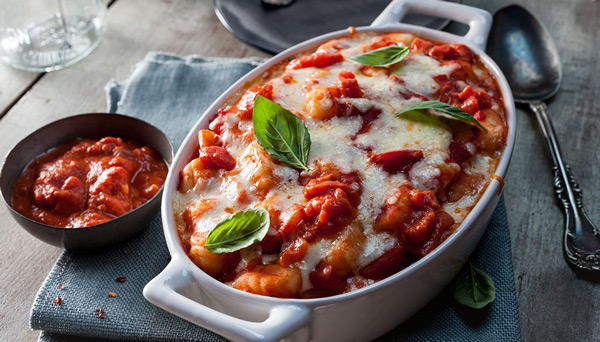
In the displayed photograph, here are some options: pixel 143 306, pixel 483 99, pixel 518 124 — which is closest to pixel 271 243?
pixel 143 306

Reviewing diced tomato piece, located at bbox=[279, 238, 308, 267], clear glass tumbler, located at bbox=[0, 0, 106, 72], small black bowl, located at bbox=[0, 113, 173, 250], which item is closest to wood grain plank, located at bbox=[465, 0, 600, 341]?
diced tomato piece, located at bbox=[279, 238, 308, 267]

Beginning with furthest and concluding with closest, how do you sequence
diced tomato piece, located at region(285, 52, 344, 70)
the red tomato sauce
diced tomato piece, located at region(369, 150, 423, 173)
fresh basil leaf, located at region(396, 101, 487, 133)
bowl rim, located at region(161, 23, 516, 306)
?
diced tomato piece, located at region(285, 52, 344, 70), the red tomato sauce, fresh basil leaf, located at region(396, 101, 487, 133), diced tomato piece, located at region(369, 150, 423, 173), bowl rim, located at region(161, 23, 516, 306)

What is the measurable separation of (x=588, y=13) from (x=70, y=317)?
357cm

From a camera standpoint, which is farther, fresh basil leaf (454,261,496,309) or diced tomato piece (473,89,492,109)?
diced tomato piece (473,89,492,109)

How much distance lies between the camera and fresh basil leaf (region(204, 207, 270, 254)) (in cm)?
208

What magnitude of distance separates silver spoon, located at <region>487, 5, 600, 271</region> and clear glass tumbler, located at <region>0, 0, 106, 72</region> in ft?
7.79

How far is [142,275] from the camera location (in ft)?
8.75

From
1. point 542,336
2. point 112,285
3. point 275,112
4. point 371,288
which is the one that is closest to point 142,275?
point 112,285

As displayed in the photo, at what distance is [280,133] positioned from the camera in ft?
7.64

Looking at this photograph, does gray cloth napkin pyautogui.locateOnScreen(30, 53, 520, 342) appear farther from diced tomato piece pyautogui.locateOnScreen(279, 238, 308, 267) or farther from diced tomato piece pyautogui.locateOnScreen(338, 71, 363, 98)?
diced tomato piece pyautogui.locateOnScreen(338, 71, 363, 98)

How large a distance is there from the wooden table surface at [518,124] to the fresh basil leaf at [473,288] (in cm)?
20

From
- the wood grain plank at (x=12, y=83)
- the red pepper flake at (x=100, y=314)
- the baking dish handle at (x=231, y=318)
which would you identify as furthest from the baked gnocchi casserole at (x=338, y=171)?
the wood grain plank at (x=12, y=83)

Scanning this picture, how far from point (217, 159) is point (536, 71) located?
6.68 feet

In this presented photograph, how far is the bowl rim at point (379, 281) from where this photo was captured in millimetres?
2008
